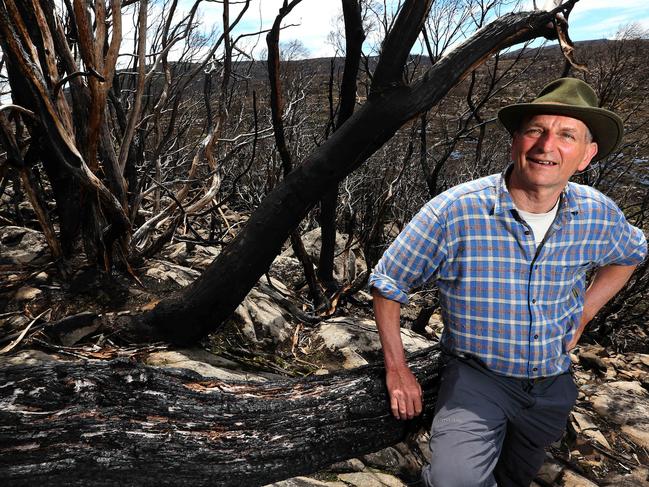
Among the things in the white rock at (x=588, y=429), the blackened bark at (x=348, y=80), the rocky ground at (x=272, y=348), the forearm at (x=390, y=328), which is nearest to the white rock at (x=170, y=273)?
the rocky ground at (x=272, y=348)

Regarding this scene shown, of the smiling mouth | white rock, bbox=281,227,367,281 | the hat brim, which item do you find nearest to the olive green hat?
the hat brim

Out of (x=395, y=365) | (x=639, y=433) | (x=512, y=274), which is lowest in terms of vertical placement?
(x=639, y=433)

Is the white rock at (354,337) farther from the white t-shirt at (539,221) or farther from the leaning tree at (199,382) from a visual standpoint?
the white t-shirt at (539,221)

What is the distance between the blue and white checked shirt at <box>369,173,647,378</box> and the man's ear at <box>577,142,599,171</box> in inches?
4.3

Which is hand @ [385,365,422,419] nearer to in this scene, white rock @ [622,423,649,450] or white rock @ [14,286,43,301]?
white rock @ [14,286,43,301]

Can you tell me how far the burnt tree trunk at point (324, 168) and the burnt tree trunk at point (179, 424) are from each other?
3.52 ft

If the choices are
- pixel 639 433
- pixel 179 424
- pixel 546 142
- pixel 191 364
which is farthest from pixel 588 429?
pixel 179 424

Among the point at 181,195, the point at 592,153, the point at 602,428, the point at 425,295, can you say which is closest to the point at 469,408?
the point at 592,153

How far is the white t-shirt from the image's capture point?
1.79 m

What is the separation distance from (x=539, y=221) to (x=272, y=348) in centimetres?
232

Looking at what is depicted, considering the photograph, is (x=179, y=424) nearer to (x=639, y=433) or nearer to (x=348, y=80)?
(x=348, y=80)

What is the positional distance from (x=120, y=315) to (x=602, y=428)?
358 cm

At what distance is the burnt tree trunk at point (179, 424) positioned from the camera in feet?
4.80

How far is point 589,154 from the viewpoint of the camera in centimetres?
186
